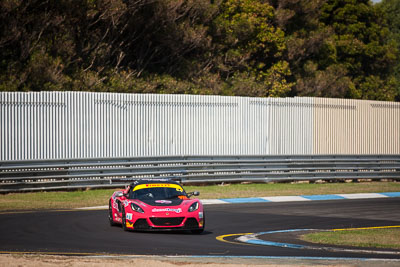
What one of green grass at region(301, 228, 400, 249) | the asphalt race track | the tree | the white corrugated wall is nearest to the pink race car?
the asphalt race track

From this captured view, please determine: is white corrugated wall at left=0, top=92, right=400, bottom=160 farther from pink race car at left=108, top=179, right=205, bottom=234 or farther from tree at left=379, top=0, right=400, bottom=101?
tree at left=379, top=0, right=400, bottom=101

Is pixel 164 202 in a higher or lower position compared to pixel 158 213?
higher

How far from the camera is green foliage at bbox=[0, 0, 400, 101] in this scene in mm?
33031

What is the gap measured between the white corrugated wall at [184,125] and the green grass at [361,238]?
12076 millimetres

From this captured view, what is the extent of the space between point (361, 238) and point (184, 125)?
13.7m

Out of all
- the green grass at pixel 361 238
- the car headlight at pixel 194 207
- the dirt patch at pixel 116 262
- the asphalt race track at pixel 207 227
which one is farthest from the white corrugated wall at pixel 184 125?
the dirt patch at pixel 116 262

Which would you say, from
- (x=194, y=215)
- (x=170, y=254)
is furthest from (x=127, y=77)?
(x=170, y=254)

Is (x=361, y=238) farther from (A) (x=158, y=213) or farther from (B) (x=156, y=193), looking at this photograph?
(B) (x=156, y=193)

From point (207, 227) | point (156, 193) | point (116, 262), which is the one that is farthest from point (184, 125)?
point (116, 262)

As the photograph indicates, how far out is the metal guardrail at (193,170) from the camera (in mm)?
23578

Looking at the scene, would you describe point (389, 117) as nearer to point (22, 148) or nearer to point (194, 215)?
point (22, 148)

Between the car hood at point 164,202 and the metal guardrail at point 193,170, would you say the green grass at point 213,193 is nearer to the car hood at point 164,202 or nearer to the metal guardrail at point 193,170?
the metal guardrail at point 193,170

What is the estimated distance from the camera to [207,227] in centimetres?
1620

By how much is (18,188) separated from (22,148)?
4.54ft
